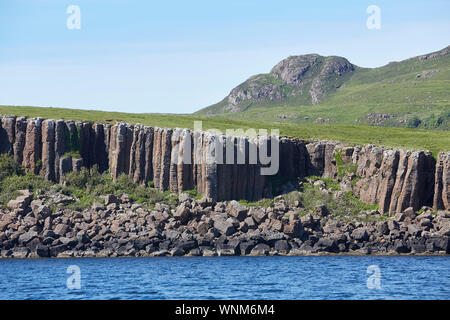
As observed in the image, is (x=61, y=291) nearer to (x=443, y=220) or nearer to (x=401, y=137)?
(x=443, y=220)

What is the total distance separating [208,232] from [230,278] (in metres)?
19.7

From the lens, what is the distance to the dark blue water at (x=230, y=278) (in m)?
46.9

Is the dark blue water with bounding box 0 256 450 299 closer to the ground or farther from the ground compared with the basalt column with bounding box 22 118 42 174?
closer to the ground

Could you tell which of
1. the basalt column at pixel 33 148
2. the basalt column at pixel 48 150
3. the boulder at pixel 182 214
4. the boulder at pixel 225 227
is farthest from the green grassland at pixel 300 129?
the boulder at pixel 225 227

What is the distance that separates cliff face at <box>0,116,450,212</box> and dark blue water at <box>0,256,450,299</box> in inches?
668

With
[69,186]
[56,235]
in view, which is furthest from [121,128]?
[56,235]

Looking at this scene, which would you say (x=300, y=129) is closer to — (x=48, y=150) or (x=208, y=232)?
(x=48, y=150)

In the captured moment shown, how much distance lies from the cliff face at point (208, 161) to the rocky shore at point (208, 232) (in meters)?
4.30

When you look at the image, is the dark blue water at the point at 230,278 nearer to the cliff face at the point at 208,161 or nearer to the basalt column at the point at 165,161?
Result: the cliff face at the point at 208,161

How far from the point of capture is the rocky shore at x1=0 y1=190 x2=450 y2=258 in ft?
237

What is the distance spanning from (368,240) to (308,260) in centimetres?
1063

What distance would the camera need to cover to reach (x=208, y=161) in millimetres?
86500

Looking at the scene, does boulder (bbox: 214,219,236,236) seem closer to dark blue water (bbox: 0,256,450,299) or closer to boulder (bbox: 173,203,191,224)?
boulder (bbox: 173,203,191,224)

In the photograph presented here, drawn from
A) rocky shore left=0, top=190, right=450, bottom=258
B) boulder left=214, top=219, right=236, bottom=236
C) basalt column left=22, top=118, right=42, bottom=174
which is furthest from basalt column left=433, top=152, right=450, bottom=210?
basalt column left=22, top=118, right=42, bottom=174
